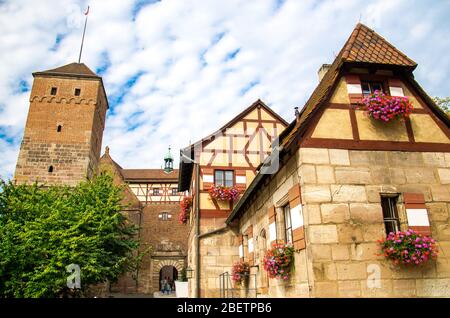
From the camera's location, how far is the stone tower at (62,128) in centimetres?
2194

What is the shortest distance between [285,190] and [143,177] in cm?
2506

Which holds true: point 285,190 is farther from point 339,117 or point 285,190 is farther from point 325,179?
point 339,117

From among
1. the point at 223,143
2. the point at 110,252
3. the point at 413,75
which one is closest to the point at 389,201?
the point at 413,75

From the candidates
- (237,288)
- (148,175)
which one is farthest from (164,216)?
(237,288)

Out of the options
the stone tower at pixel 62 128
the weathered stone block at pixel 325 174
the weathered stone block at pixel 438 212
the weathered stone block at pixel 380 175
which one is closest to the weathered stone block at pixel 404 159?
the weathered stone block at pixel 380 175

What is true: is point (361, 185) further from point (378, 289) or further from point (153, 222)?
point (153, 222)

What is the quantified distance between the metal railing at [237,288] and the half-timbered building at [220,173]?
0.39 meters

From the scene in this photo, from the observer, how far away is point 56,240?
13195 millimetres

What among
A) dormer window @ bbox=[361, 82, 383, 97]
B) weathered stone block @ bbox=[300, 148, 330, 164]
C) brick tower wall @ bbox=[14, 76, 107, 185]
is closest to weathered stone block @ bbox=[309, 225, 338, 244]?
weathered stone block @ bbox=[300, 148, 330, 164]

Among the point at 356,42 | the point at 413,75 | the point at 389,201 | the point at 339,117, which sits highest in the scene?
the point at 356,42

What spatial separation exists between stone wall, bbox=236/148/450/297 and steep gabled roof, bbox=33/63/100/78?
74.1ft

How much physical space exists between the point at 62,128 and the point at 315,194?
21.5 m

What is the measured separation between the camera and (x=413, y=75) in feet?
23.6

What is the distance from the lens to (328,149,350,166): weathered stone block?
6.26 meters
